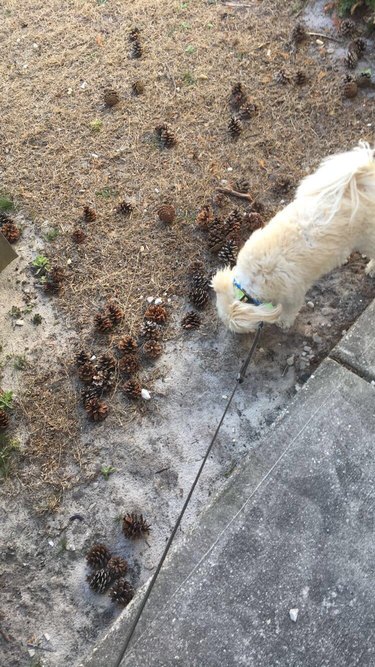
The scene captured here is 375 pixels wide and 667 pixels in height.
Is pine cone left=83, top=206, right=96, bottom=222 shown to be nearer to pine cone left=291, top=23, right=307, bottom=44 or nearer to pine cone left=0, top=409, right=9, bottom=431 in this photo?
pine cone left=0, top=409, right=9, bottom=431

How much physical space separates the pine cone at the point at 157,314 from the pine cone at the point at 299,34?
9.34ft

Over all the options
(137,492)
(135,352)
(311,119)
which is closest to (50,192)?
(135,352)

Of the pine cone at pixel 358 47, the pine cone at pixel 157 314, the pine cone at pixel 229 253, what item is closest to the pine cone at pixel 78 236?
the pine cone at pixel 157 314

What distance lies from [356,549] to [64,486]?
5.56 feet

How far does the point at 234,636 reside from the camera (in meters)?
2.52

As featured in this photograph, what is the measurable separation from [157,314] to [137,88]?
2250mm

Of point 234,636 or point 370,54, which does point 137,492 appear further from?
point 370,54

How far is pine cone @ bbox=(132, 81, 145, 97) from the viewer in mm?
4684

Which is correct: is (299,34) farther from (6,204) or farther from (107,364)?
(107,364)

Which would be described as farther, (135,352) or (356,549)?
(135,352)

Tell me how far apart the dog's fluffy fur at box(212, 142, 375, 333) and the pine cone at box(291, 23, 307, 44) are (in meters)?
2.22

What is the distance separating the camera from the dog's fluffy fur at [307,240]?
281 cm

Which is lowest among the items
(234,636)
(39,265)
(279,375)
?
(234,636)

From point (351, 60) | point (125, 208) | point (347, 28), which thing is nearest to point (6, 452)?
point (125, 208)
